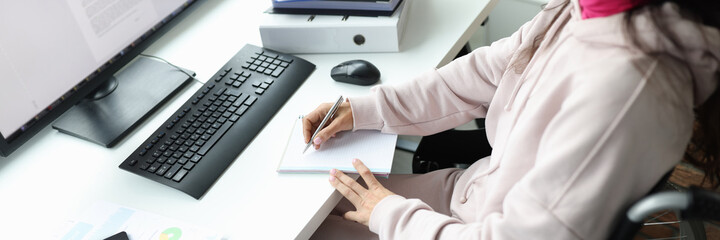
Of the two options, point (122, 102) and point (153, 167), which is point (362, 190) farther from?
point (122, 102)

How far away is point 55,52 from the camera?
3.46 feet

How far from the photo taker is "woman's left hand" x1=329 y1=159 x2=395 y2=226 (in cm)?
97

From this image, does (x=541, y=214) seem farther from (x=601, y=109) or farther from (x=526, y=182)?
(x=601, y=109)

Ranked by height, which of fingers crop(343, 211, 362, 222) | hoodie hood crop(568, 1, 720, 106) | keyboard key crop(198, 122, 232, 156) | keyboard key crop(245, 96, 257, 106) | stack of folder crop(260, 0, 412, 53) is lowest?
fingers crop(343, 211, 362, 222)

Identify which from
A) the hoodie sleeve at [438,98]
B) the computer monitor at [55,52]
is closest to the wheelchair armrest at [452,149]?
the hoodie sleeve at [438,98]

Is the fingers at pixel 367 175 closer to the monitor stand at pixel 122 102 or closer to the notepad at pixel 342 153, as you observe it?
the notepad at pixel 342 153

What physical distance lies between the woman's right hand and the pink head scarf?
47cm

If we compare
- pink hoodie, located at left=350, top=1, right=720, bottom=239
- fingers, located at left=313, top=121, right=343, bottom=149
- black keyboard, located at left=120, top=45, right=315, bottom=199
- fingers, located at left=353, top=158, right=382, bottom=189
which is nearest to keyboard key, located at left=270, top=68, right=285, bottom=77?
black keyboard, located at left=120, top=45, right=315, bottom=199

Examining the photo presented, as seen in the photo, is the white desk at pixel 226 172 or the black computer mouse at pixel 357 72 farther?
the black computer mouse at pixel 357 72

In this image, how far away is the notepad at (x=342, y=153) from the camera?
998 mm

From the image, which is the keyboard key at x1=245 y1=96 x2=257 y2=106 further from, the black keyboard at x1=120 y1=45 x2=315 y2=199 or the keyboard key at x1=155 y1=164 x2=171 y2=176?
the keyboard key at x1=155 y1=164 x2=171 y2=176

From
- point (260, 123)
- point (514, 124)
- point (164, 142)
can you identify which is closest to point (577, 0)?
point (514, 124)

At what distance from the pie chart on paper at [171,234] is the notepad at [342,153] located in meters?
0.19

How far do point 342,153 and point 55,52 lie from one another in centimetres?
54
